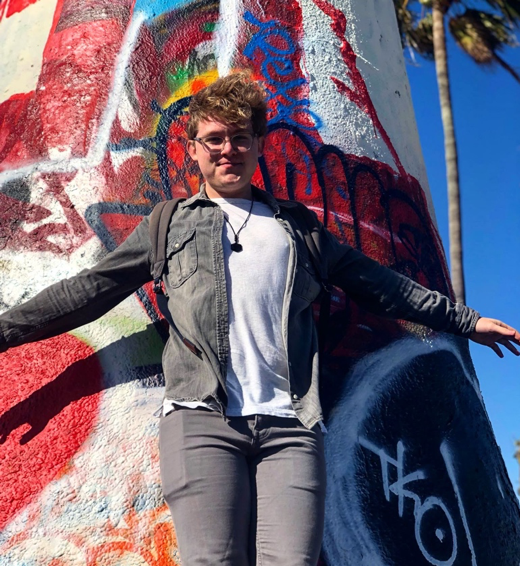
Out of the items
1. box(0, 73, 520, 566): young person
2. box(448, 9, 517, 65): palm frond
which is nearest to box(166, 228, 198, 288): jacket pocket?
→ box(0, 73, 520, 566): young person

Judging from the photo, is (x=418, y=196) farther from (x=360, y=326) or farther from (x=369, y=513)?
(x=369, y=513)

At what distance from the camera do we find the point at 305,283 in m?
2.38

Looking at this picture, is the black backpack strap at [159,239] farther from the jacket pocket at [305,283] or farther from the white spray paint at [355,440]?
the white spray paint at [355,440]

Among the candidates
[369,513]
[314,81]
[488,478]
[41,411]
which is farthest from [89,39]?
[488,478]

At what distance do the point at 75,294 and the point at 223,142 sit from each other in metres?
0.66

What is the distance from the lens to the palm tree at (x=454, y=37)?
31.8 feet

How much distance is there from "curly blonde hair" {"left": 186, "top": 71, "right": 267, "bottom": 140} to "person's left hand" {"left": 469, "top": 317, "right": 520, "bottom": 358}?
101 cm

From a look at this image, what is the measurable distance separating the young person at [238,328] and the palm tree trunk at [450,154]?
6770mm

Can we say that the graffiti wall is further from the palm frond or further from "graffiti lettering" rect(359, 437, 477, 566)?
the palm frond

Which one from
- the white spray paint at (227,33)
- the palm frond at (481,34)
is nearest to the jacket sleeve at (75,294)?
the white spray paint at (227,33)

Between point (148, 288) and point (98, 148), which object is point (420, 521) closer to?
point (148, 288)

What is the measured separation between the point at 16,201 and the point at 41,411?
3.02ft

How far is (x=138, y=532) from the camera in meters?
2.60

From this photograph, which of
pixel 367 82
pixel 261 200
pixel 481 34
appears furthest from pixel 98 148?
pixel 481 34
